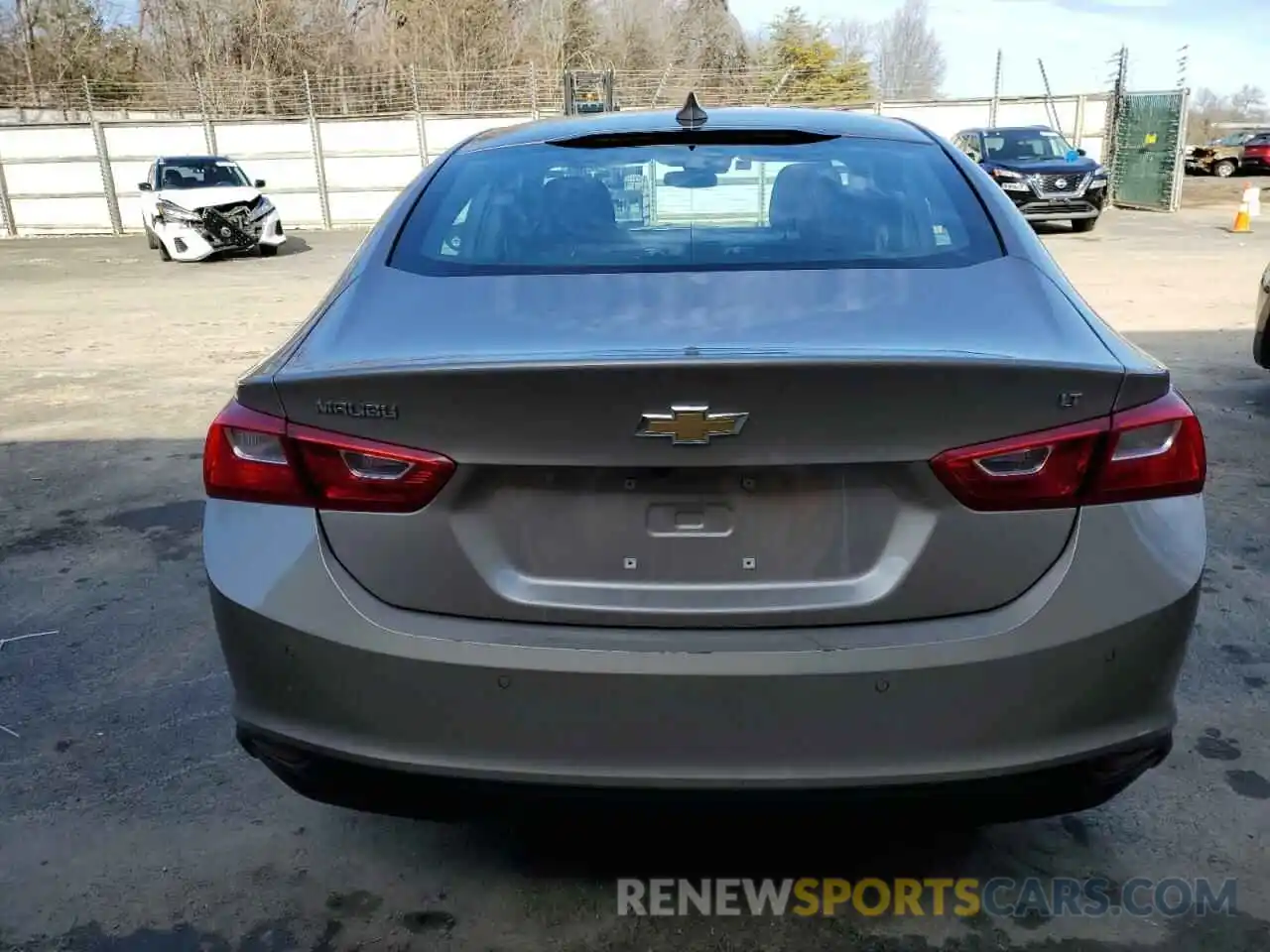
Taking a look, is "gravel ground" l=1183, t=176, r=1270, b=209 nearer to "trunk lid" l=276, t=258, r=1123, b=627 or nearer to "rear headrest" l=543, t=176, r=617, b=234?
"rear headrest" l=543, t=176, r=617, b=234

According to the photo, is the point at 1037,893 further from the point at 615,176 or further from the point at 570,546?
the point at 615,176

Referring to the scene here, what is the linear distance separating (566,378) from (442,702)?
0.58 m

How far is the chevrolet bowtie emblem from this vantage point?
1.67m

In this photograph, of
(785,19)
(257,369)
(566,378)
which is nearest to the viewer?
(566,378)

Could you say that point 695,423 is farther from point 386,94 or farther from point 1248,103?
point 1248,103

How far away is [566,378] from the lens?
1696 millimetres

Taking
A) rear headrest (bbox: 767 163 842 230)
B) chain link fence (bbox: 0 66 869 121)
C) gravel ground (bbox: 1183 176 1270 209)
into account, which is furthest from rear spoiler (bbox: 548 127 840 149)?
chain link fence (bbox: 0 66 869 121)

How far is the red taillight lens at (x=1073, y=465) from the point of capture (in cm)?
170

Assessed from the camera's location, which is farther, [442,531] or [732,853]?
[732,853]

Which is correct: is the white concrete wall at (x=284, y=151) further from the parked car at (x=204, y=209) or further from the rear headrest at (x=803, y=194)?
the rear headrest at (x=803, y=194)

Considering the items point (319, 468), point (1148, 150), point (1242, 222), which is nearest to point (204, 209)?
point (1242, 222)

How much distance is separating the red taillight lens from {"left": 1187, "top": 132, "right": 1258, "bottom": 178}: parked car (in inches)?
1481

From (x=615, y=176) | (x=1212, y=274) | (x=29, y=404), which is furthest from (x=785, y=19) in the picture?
(x=615, y=176)

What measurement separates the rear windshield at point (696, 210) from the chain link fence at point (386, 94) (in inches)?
899
